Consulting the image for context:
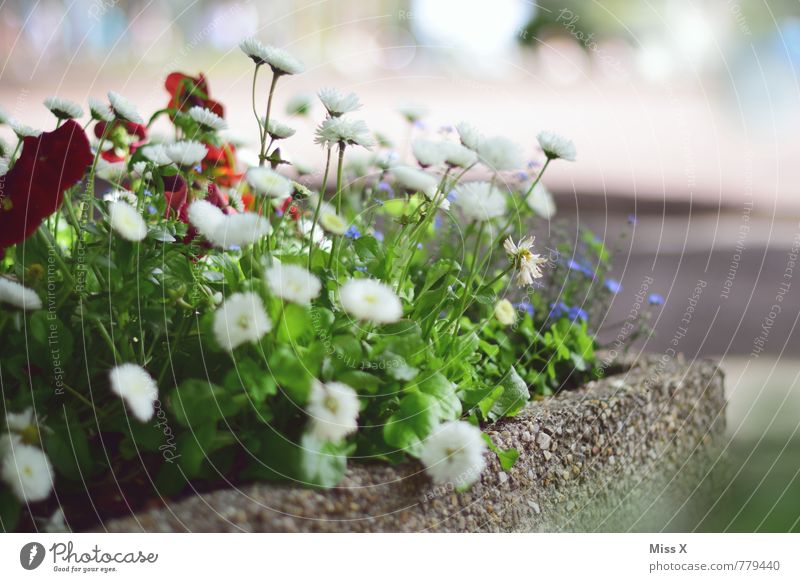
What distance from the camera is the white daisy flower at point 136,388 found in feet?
1.57

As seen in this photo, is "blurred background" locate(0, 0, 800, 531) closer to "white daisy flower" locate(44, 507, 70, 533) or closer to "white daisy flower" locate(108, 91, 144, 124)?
"white daisy flower" locate(108, 91, 144, 124)

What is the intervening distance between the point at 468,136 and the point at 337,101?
0.31 ft

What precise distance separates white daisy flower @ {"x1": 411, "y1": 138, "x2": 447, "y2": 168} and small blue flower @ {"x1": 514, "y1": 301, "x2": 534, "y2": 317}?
293 millimetres

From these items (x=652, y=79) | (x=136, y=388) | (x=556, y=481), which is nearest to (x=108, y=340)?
(x=136, y=388)

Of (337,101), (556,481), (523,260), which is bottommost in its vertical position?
(556,481)

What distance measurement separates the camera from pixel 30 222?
52cm

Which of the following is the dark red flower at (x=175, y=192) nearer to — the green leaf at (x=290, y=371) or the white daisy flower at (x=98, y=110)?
the white daisy flower at (x=98, y=110)

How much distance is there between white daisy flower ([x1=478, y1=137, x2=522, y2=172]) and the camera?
0.55 meters

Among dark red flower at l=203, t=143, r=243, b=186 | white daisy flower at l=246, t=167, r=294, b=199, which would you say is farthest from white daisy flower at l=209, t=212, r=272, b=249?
dark red flower at l=203, t=143, r=243, b=186

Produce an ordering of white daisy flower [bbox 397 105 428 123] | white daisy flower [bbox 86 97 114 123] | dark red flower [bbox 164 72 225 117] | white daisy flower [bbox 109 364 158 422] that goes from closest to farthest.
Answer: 1. white daisy flower [bbox 109 364 158 422]
2. white daisy flower [bbox 86 97 114 123]
3. dark red flower [bbox 164 72 225 117]
4. white daisy flower [bbox 397 105 428 123]

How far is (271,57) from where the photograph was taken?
520 mm

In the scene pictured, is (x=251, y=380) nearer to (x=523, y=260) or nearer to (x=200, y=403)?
(x=200, y=403)

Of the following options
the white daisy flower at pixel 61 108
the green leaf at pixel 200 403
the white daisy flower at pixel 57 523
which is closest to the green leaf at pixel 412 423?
the green leaf at pixel 200 403
